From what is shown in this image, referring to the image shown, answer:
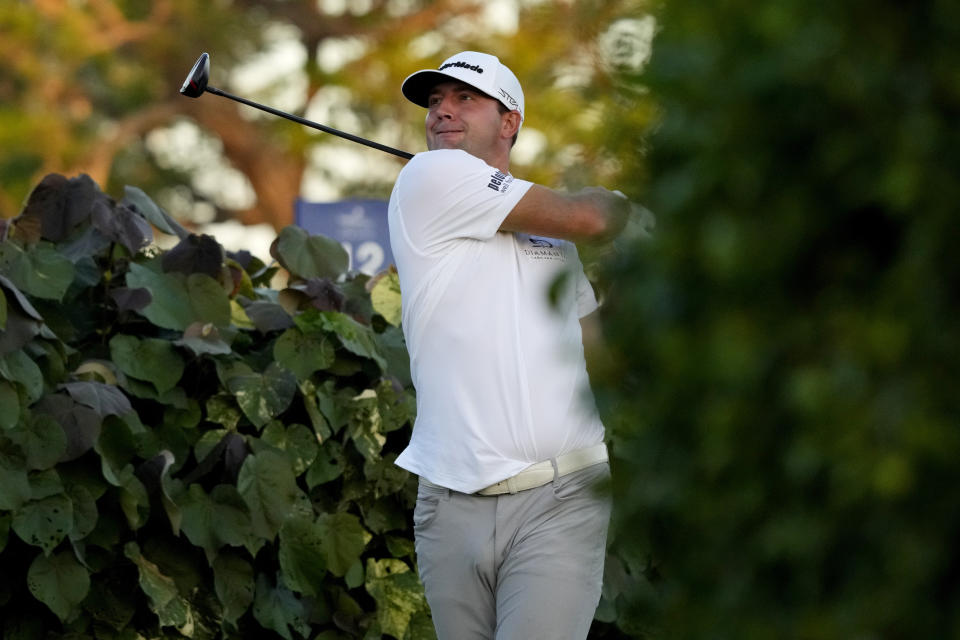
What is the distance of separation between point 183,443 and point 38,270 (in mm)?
661

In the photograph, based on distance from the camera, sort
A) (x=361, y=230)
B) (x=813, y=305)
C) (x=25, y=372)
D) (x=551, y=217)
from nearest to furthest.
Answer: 1. (x=813, y=305)
2. (x=551, y=217)
3. (x=25, y=372)
4. (x=361, y=230)

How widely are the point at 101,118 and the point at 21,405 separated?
696 inches

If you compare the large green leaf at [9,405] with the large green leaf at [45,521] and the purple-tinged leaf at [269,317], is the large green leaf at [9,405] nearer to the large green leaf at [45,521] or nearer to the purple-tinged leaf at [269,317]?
the large green leaf at [45,521]

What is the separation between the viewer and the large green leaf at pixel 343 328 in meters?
4.45

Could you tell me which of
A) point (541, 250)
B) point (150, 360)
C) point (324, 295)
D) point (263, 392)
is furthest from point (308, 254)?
point (541, 250)

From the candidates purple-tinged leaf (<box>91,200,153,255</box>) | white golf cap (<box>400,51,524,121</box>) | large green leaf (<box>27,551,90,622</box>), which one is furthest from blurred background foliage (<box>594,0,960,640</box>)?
purple-tinged leaf (<box>91,200,153,255</box>)

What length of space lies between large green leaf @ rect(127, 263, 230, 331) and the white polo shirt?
1089 millimetres

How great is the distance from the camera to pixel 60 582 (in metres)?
3.84

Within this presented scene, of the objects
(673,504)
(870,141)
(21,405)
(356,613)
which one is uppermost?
(870,141)

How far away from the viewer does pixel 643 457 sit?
1.43 meters

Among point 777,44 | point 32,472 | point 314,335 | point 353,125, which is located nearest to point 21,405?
point 32,472

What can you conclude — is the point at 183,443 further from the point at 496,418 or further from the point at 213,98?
the point at 213,98

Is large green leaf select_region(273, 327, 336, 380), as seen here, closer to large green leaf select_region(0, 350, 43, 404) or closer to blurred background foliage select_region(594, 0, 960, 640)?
large green leaf select_region(0, 350, 43, 404)

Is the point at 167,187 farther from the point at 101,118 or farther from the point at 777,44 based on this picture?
the point at 777,44
